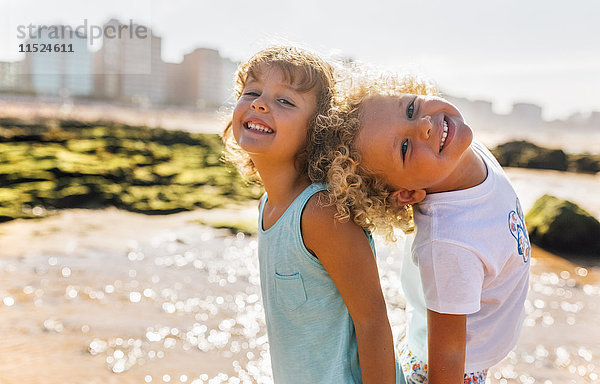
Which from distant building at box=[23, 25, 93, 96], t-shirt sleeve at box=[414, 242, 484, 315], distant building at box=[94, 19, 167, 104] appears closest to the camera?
t-shirt sleeve at box=[414, 242, 484, 315]

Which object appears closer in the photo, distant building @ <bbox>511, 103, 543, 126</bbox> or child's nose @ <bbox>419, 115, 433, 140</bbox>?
child's nose @ <bbox>419, 115, 433, 140</bbox>

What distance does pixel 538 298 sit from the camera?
14.0ft

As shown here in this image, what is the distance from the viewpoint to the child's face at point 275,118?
149 cm

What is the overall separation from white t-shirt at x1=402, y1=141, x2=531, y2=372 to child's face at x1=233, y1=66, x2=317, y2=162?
0.42 metres

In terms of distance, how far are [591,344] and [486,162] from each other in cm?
268

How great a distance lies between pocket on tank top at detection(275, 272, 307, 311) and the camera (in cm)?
144

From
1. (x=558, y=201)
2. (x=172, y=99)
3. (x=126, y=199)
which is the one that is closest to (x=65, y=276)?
(x=126, y=199)

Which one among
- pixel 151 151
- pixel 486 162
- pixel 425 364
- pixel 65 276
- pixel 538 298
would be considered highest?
pixel 486 162

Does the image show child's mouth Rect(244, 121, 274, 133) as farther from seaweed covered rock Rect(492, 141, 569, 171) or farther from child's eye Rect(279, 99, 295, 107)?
seaweed covered rock Rect(492, 141, 569, 171)

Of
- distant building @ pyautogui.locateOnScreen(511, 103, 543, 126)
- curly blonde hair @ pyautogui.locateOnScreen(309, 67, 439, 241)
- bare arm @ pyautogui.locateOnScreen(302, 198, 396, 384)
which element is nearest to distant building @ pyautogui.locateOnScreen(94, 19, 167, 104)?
curly blonde hair @ pyautogui.locateOnScreen(309, 67, 439, 241)

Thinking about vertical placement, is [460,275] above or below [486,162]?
below

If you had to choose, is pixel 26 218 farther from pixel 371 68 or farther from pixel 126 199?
pixel 371 68

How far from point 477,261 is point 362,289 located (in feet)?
0.99

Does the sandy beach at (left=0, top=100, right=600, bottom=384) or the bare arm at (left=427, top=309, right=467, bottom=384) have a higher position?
the bare arm at (left=427, top=309, right=467, bottom=384)
